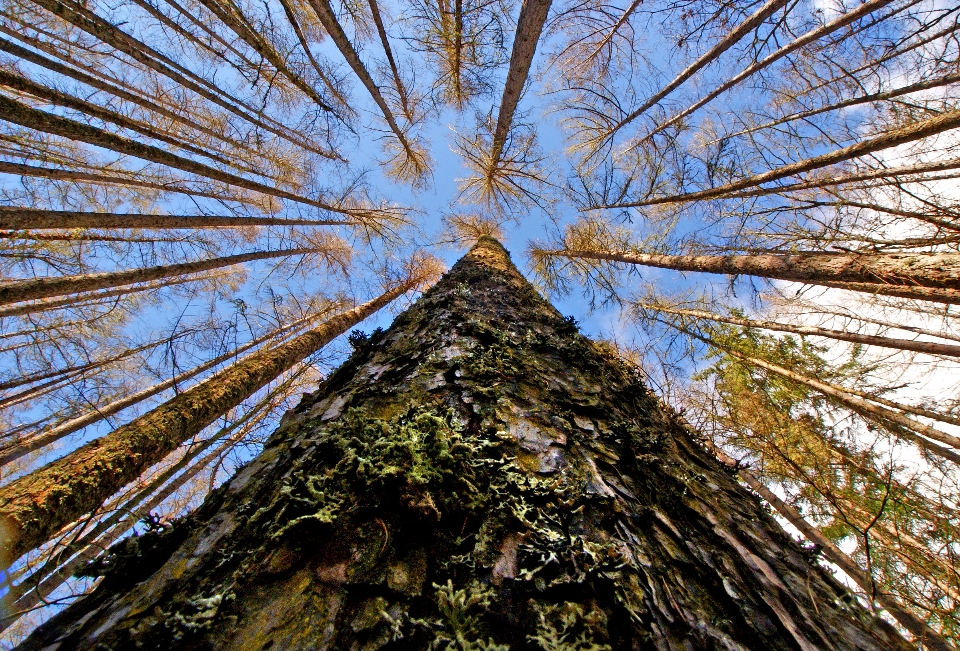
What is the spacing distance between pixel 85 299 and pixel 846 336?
1557 cm

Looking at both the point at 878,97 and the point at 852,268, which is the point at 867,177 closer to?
the point at 878,97

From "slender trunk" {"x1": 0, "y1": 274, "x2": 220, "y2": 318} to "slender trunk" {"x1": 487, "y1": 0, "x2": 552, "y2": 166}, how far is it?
278 inches

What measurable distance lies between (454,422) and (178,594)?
0.93 meters

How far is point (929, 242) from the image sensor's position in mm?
3525

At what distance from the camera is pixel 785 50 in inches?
233

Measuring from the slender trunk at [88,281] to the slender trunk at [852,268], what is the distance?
8796 mm

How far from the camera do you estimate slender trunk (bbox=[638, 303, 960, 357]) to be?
5266 mm

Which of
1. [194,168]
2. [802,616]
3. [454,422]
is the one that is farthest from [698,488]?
[194,168]

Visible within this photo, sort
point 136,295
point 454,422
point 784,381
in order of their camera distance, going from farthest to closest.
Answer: point 136,295 < point 784,381 < point 454,422

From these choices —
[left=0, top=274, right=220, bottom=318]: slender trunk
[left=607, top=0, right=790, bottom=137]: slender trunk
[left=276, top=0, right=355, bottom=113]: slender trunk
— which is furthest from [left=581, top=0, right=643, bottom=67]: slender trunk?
[left=0, top=274, right=220, bottom=318]: slender trunk

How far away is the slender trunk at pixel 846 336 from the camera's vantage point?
5266mm

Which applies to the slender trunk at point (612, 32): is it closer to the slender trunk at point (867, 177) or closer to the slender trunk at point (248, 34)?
the slender trunk at point (867, 177)

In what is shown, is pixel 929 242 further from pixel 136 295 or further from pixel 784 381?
pixel 136 295

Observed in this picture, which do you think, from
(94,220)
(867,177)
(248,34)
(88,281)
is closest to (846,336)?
(867,177)
